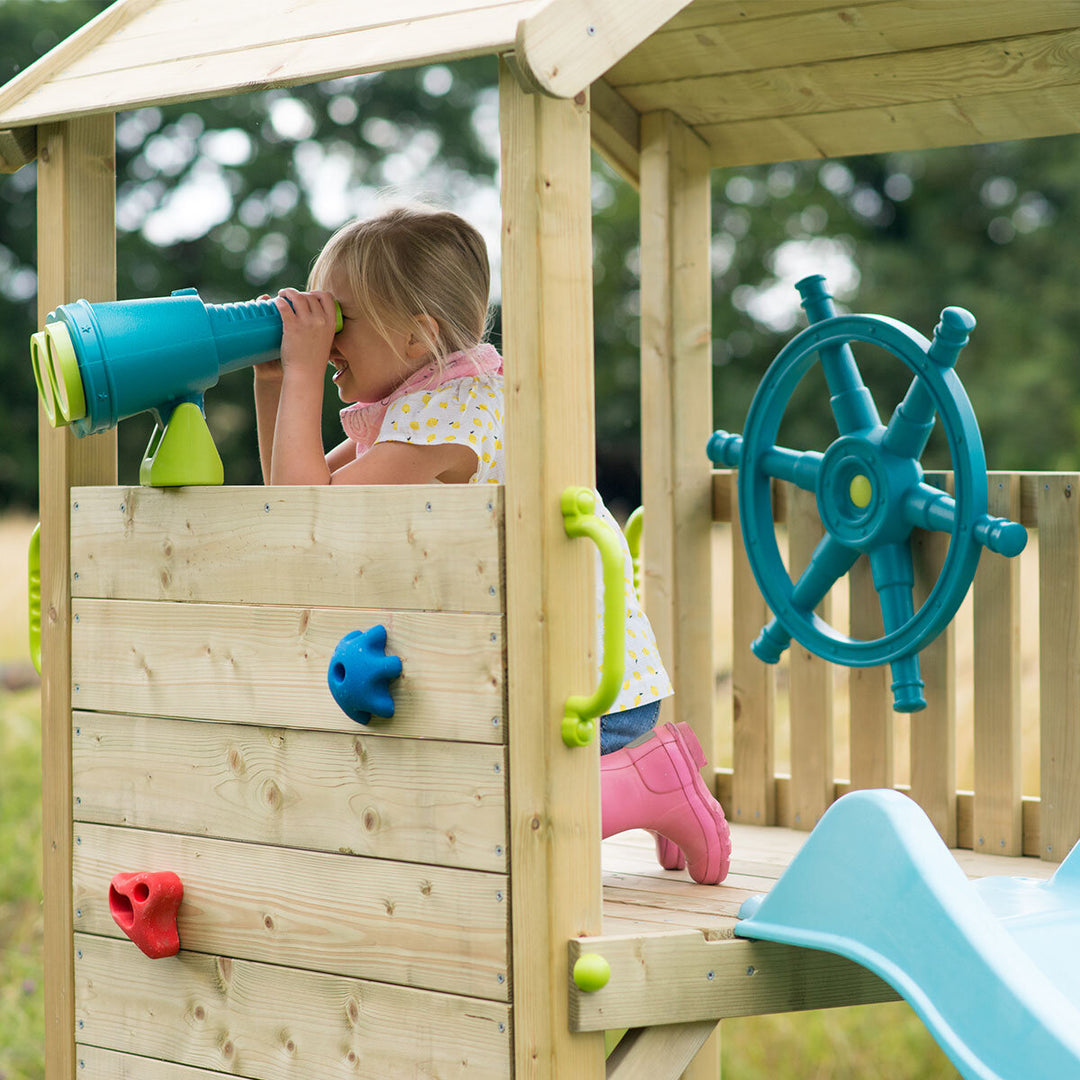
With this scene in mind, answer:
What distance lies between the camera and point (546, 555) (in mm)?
1796

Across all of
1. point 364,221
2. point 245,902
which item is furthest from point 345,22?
point 245,902

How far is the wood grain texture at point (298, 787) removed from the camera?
73.5 inches

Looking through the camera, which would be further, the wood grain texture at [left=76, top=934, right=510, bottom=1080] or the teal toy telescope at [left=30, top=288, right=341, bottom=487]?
the teal toy telescope at [left=30, top=288, right=341, bottom=487]

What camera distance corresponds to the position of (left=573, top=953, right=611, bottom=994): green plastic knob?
5.99 feet

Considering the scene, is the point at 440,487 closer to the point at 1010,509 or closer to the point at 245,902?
the point at 245,902

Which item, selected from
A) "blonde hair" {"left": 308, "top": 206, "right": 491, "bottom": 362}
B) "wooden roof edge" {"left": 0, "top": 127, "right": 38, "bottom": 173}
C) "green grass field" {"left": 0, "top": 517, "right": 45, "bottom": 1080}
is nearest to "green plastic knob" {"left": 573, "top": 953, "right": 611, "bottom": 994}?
"blonde hair" {"left": 308, "top": 206, "right": 491, "bottom": 362}

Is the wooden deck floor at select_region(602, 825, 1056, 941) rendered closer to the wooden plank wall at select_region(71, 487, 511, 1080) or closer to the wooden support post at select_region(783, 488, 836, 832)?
the wooden support post at select_region(783, 488, 836, 832)

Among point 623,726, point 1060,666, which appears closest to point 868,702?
point 1060,666

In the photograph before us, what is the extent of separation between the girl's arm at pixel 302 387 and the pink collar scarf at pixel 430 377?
0.13 meters

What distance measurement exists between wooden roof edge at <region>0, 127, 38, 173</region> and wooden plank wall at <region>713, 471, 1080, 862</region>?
156 centimetres

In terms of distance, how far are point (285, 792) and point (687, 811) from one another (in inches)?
25.1

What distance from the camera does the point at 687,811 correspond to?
2.28 m

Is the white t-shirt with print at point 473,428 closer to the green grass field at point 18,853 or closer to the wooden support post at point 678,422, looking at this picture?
the wooden support post at point 678,422

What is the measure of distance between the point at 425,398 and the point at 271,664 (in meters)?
0.46
